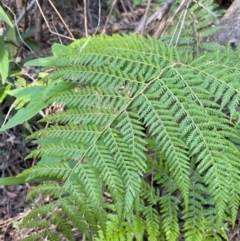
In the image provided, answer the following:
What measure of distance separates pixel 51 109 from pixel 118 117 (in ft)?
3.28

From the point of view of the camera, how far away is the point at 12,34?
264 centimetres

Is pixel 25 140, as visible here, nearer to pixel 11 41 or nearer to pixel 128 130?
pixel 11 41

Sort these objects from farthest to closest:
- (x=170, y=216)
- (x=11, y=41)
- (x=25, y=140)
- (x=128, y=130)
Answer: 1. (x=11, y=41)
2. (x=25, y=140)
3. (x=170, y=216)
4. (x=128, y=130)

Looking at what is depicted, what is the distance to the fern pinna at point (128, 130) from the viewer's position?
1.51 meters

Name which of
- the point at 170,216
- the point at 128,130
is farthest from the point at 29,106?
the point at 170,216

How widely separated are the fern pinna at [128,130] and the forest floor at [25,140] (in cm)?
58

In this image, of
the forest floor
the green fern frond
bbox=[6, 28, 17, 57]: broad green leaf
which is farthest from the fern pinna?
bbox=[6, 28, 17, 57]: broad green leaf

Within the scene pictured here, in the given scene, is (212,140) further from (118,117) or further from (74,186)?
(74,186)

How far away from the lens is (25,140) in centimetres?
254

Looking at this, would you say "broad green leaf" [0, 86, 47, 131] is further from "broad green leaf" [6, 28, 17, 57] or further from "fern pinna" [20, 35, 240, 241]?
"broad green leaf" [6, 28, 17, 57]

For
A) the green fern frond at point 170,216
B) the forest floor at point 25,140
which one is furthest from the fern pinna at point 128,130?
the forest floor at point 25,140

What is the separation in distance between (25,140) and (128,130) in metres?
1.15

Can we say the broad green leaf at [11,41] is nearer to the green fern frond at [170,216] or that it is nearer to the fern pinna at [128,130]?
the fern pinna at [128,130]

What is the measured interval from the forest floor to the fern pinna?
581 mm
